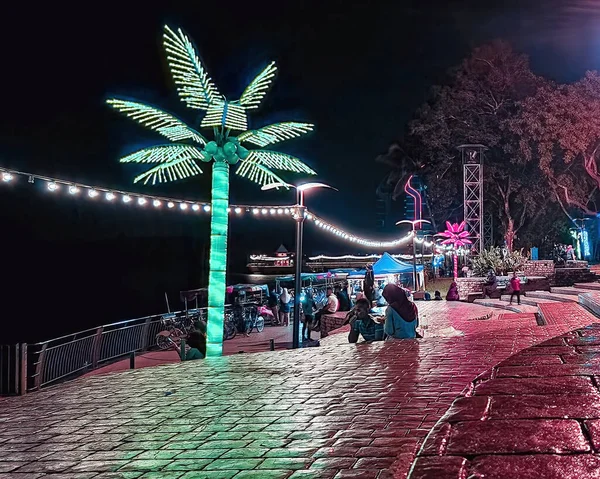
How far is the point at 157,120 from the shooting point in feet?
33.7

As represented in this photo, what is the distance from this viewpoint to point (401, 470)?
7.82 ft

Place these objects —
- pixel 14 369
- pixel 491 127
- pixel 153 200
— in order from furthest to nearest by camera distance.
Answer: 1. pixel 491 127
2. pixel 153 200
3. pixel 14 369

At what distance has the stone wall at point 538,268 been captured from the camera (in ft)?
76.8

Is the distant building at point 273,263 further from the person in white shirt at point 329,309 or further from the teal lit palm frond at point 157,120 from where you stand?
the teal lit palm frond at point 157,120

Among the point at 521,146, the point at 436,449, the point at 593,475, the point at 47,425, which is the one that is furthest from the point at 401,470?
the point at 521,146

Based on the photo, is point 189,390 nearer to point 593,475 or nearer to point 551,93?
point 593,475

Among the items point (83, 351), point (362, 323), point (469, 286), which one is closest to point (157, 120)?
point (362, 323)

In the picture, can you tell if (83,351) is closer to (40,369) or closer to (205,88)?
(40,369)

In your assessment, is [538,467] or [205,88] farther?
[205,88]

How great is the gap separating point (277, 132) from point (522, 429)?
31.1 feet

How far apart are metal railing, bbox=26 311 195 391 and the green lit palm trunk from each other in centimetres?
338

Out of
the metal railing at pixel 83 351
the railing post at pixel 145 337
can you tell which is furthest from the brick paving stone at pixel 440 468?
the railing post at pixel 145 337

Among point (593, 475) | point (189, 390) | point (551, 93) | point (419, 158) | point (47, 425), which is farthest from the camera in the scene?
point (419, 158)

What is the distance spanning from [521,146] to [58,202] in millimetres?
35075
